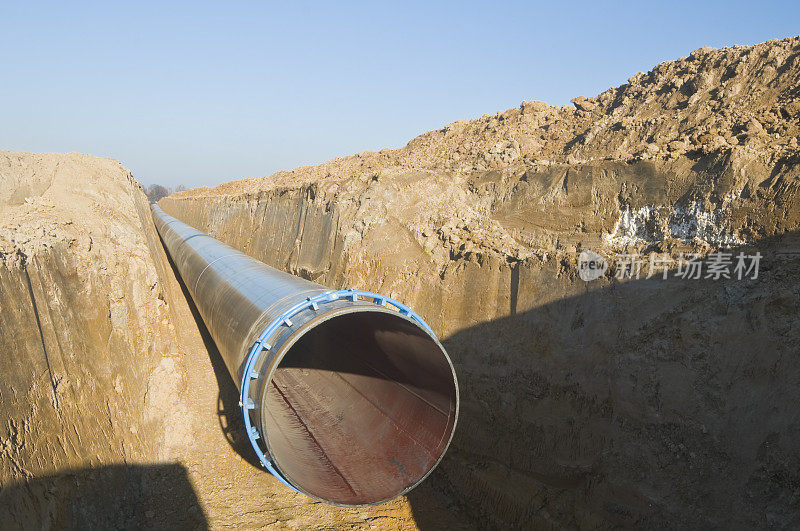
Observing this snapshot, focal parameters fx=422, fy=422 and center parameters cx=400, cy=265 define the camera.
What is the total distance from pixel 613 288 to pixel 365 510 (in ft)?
19.0

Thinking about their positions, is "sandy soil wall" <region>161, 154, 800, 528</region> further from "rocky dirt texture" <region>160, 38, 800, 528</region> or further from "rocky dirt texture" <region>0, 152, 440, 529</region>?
"rocky dirt texture" <region>0, 152, 440, 529</region>

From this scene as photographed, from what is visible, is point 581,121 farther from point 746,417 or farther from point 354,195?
point 746,417

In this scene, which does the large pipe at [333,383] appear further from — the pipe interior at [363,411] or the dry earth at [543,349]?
the dry earth at [543,349]

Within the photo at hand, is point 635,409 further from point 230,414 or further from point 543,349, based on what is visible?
point 230,414

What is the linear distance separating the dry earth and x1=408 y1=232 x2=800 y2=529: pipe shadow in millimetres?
28

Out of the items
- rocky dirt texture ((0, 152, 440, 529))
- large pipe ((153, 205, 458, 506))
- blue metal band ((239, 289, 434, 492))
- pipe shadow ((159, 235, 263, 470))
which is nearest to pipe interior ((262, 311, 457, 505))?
large pipe ((153, 205, 458, 506))

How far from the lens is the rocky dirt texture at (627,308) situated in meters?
6.07

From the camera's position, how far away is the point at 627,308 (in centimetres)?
725

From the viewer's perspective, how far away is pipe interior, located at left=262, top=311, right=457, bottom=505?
6.02 metres

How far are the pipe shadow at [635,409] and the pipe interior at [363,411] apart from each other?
1.78 metres

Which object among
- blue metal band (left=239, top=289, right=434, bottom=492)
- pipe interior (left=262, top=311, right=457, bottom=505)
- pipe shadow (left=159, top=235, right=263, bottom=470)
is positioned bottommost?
pipe shadow (left=159, top=235, right=263, bottom=470)

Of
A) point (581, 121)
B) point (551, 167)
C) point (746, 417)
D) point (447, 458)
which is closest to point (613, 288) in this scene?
point (746, 417)

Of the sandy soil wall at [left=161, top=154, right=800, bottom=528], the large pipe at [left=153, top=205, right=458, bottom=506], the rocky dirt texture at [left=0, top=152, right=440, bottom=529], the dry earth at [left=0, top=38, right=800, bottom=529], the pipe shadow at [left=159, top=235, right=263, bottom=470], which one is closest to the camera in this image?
the rocky dirt texture at [left=0, top=152, right=440, bottom=529]

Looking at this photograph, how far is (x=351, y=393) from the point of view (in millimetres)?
8227
